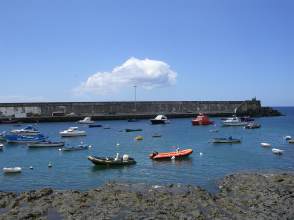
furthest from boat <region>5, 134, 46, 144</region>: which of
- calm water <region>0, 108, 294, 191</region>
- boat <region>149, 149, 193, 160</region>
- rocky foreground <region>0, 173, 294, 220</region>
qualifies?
rocky foreground <region>0, 173, 294, 220</region>

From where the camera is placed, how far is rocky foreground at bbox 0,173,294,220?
19.5 meters

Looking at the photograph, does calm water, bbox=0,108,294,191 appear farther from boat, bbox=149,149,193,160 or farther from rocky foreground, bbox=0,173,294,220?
rocky foreground, bbox=0,173,294,220

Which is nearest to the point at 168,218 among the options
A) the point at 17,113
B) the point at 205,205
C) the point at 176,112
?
the point at 205,205

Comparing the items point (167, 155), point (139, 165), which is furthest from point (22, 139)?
point (139, 165)

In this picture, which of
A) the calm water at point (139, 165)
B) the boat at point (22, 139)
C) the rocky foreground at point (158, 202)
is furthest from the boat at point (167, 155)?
the boat at point (22, 139)

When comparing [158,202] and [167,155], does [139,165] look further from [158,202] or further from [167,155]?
[158,202]

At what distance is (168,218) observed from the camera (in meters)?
18.8

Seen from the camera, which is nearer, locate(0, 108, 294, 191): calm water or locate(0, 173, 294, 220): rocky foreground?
locate(0, 173, 294, 220): rocky foreground

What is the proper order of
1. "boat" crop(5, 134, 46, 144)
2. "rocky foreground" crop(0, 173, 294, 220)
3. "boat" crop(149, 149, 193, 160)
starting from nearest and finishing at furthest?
"rocky foreground" crop(0, 173, 294, 220), "boat" crop(149, 149, 193, 160), "boat" crop(5, 134, 46, 144)

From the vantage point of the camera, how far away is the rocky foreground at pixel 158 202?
19.5 metres

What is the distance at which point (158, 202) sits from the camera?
21562mm

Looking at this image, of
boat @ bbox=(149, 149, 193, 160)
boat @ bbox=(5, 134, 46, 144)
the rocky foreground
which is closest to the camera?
the rocky foreground

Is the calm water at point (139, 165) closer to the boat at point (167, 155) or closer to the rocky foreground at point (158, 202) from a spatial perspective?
the boat at point (167, 155)

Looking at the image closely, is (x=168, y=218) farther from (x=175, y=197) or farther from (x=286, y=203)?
(x=286, y=203)
